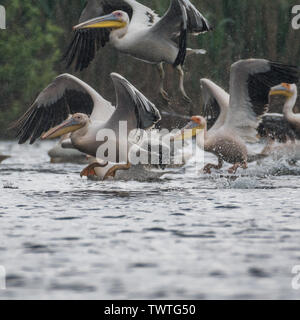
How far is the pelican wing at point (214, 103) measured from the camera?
34.3ft

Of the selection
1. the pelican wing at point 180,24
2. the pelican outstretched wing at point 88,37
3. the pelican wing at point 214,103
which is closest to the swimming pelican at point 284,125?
the pelican wing at point 214,103

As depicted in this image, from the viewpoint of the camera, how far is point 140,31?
8953mm

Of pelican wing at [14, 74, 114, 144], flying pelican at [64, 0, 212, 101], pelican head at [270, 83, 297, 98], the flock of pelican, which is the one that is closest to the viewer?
flying pelican at [64, 0, 212, 101]

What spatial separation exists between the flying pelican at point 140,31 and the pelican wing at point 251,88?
0.54 m

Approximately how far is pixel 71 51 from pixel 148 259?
5109 mm

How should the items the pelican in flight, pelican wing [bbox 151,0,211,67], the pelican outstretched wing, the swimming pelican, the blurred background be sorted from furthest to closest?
the blurred background < the swimming pelican < the pelican outstretched wing < the pelican in flight < pelican wing [bbox 151,0,211,67]

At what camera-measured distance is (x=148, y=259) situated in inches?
204

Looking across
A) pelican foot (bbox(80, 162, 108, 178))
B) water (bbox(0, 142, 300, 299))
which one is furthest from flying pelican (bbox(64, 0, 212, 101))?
water (bbox(0, 142, 300, 299))

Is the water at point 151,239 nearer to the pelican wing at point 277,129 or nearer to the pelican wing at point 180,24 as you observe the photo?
the pelican wing at point 180,24

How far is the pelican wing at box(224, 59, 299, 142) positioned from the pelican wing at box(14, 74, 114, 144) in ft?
4.77

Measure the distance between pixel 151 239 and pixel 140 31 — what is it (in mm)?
3655

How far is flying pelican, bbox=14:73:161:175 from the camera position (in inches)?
332

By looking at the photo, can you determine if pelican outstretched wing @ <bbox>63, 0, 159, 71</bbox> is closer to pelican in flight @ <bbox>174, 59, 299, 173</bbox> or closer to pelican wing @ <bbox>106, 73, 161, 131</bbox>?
pelican wing @ <bbox>106, 73, 161, 131</bbox>
